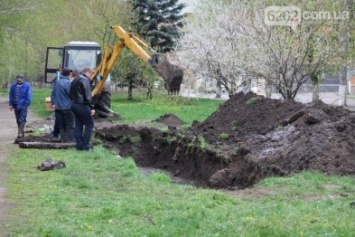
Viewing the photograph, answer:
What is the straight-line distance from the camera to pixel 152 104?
37.6m

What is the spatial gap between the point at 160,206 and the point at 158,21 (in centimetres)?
3940

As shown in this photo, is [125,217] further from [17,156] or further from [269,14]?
[269,14]

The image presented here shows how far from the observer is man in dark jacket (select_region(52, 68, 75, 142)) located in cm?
1744

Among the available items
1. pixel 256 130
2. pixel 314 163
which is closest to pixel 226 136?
pixel 256 130

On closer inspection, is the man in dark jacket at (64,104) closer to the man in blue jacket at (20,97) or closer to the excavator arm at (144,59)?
the man in blue jacket at (20,97)

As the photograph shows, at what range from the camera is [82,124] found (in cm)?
1636

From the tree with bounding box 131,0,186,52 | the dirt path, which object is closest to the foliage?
the dirt path

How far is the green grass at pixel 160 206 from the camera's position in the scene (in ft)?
24.8

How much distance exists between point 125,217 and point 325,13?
57.1ft

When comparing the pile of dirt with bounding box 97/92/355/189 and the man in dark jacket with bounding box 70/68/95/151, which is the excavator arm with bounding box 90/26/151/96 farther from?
the man in dark jacket with bounding box 70/68/95/151

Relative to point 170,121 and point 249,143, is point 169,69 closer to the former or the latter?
point 249,143

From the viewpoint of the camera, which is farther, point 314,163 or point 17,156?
point 17,156

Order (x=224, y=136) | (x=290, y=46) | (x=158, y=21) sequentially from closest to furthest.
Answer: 1. (x=224, y=136)
2. (x=290, y=46)
3. (x=158, y=21)

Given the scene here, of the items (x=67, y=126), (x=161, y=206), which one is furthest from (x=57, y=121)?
(x=161, y=206)
